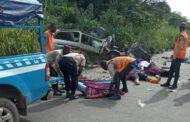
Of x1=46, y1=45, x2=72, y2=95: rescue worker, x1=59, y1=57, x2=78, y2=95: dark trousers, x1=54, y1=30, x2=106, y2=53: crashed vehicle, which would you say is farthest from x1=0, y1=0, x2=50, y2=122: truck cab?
x1=54, y1=30, x2=106, y2=53: crashed vehicle

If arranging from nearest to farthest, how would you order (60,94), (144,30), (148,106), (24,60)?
(24,60) < (148,106) < (60,94) < (144,30)

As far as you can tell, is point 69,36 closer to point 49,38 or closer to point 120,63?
point 49,38

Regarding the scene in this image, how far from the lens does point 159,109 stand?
838cm

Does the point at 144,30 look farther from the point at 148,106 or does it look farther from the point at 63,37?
the point at 148,106

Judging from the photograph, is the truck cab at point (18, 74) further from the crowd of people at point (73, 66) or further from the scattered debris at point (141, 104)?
Result: the scattered debris at point (141, 104)

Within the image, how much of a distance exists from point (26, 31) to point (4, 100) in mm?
5450

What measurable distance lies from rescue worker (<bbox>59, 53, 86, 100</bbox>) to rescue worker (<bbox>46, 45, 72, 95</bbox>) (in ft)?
0.57

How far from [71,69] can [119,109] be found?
156cm

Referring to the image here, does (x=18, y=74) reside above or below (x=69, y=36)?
above

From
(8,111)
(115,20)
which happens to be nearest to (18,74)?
(8,111)

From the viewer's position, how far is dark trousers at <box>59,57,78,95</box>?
8.80 meters

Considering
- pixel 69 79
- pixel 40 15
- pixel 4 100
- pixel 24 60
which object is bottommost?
pixel 69 79

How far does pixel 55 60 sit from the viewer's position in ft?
30.2

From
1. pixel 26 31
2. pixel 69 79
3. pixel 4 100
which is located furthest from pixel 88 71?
pixel 4 100
